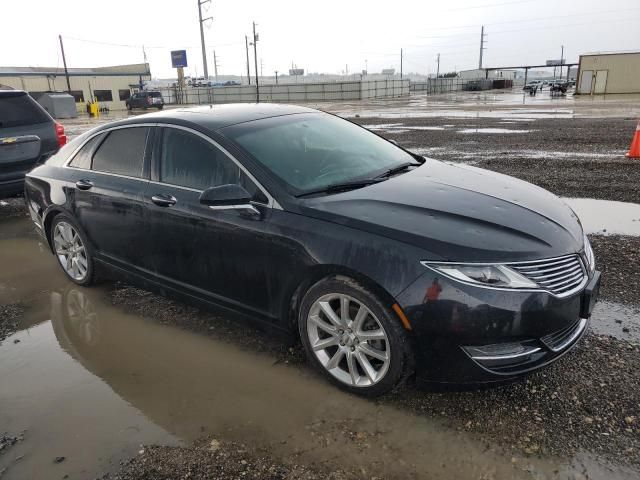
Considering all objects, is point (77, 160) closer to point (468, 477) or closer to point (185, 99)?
point (468, 477)

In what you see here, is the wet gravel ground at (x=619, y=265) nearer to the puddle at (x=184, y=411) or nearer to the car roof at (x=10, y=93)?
the puddle at (x=184, y=411)

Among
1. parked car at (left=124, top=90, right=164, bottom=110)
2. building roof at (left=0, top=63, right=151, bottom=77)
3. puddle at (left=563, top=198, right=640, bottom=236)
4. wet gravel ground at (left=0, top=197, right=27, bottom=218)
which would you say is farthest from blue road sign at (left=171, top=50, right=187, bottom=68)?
puddle at (left=563, top=198, right=640, bottom=236)

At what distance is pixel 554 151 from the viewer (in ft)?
37.5

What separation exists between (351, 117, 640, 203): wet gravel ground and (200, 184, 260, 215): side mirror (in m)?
5.80

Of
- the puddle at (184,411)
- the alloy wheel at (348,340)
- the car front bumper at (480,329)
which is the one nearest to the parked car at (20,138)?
the puddle at (184,411)

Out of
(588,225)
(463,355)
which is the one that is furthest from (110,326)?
(588,225)

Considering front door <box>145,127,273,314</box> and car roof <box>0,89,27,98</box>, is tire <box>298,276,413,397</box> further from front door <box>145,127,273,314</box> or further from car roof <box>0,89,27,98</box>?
car roof <box>0,89,27,98</box>

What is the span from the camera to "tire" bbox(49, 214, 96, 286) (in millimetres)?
4609

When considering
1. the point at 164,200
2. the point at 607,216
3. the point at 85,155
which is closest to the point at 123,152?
the point at 85,155

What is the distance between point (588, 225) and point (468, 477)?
14.6ft

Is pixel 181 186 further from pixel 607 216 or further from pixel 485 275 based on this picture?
pixel 607 216

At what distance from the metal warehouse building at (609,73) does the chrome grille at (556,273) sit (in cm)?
5059

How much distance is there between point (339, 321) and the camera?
292 cm

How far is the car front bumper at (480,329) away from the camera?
2506mm
